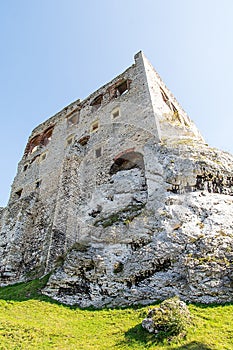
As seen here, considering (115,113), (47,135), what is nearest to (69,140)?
(115,113)

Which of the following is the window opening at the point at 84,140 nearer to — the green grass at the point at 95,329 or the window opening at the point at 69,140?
the window opening at the point at 69,140

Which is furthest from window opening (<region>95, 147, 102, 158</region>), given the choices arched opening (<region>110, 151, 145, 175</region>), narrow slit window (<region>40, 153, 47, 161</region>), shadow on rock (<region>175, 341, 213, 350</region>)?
shadow on rock (<region>175, 341, 213, 350</region>)

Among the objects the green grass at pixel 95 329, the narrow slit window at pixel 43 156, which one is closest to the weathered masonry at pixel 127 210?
the narrow slit window at pixel 43 156

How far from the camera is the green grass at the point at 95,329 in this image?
6.70 metres

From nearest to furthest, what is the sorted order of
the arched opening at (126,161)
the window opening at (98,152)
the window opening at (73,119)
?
the arched opening at (126,161), the window opening at (98,152), the window opening at (73,119)

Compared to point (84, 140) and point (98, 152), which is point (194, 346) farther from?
point (84, 140)

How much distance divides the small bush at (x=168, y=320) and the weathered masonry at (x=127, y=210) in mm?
1370

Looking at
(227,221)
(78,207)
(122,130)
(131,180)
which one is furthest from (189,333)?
(122,130)

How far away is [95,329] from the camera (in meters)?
8.04

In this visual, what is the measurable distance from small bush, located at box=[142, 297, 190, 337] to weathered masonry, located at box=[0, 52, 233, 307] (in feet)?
4.49

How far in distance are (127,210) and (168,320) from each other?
600cm

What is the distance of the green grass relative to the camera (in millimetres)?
6703

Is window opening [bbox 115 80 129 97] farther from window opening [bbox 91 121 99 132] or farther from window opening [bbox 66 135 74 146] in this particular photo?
window opening [bbox 66 135 74 146]

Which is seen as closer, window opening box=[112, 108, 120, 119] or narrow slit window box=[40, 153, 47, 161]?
window opening box=[112, 108, 120, 119]
